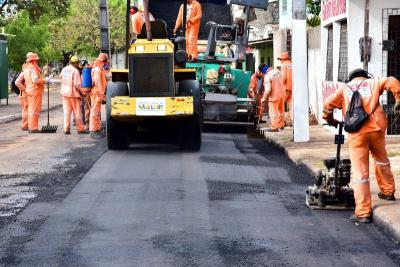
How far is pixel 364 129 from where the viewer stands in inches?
426

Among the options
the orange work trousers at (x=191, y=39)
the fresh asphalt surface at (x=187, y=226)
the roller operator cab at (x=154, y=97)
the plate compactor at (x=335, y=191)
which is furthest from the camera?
the orange work trousers at (x=191, y=39)

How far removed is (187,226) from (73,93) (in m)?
13.5

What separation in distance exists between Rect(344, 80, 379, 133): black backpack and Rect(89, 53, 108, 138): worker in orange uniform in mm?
11919

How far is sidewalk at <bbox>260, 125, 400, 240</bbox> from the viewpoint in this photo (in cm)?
1029

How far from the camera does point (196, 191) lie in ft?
40.8

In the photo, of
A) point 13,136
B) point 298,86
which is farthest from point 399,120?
point 13,136

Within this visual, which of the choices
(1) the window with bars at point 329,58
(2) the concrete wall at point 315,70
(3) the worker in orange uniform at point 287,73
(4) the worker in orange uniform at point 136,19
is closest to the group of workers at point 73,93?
(4) the worker in orange uniform at point 136,19

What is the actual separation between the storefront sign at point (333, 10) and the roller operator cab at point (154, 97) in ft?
16.4

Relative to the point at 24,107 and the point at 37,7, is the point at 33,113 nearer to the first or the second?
the point at 24,107

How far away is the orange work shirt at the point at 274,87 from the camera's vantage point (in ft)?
77.0

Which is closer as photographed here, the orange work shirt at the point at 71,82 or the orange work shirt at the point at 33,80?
the orange work shirt at the point at 71,82

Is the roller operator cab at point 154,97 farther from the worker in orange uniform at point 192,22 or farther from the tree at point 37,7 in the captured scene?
the tree at point 37,7

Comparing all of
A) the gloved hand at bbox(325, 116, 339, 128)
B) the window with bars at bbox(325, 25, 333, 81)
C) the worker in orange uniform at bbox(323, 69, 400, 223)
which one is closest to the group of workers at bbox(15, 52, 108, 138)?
the window with bars at bbox(325, 25, 333, 81)

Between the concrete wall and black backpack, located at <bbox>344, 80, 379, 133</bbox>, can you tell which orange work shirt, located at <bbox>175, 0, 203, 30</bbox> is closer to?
the concrete wall
